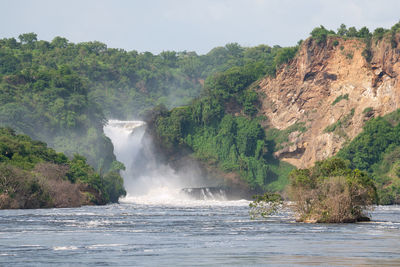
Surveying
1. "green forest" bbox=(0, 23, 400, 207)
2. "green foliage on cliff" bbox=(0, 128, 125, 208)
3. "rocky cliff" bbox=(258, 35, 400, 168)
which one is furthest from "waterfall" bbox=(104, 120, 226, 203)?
"green foliage on cliff" bbox=(0, 128, 125, 208)

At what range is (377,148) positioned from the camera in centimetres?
15200

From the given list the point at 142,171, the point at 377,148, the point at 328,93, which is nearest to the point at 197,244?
the point at 377,148

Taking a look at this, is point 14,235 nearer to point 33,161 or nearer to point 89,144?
point 33,161

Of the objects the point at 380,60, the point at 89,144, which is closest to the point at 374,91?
the point at 380,60

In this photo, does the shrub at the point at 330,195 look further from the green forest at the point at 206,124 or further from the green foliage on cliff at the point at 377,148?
the green forest at the point at 206,124

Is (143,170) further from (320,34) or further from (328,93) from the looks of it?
(320,34)

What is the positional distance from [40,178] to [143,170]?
83.2 metres

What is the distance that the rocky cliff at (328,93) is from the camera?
15938 centimetres

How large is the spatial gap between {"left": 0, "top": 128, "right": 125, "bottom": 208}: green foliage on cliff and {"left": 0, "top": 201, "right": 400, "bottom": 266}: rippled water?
2788 centimetres

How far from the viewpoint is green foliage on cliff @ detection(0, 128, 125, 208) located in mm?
87625

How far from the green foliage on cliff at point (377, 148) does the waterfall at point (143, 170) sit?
1425 inches

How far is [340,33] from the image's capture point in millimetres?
191625

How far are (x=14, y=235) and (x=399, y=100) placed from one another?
393ft

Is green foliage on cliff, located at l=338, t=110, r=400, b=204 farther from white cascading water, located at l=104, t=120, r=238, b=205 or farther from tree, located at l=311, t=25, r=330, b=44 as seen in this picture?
white cascading water, located at l=104, t=120, r=238, b=205
